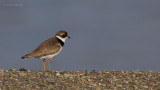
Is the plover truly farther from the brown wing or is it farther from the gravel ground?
the gravel ground

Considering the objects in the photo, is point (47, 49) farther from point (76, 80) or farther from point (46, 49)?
point (76, 80)

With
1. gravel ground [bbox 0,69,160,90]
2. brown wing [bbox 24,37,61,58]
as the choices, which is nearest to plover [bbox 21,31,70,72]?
brown wing [bbox 24,37,61,58]

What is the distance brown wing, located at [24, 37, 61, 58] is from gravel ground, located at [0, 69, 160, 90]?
3.03 ft

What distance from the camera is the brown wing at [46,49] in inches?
552

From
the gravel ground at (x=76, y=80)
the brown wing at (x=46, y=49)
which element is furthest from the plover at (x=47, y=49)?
the gravel ground at (x=76, y=80)

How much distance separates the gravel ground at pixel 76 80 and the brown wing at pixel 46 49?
36.4 inches

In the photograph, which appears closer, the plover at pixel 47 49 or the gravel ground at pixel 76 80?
the gravel ground at pixel 76 80

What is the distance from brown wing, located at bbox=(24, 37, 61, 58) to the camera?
14016 millimetres

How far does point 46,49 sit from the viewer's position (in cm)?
1405

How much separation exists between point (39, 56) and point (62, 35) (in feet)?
5.58

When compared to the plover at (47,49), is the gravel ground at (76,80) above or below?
below

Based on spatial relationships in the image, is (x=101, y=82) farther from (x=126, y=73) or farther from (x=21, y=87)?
(x=21, y=87)

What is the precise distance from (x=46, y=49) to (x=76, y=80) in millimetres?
2156

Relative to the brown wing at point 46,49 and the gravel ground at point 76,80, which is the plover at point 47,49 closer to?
the brown wing at point 46,49
